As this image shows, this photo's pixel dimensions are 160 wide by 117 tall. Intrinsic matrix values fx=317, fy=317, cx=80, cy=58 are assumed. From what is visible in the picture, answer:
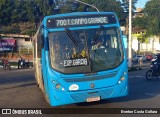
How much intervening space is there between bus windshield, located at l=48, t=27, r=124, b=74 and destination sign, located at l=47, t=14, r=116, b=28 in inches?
10.5

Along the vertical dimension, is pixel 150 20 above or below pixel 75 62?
above

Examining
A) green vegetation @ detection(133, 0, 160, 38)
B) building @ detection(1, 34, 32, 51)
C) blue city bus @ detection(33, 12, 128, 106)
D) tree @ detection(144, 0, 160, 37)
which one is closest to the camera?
blue city bus @ detection(33, 12, 128, 106)

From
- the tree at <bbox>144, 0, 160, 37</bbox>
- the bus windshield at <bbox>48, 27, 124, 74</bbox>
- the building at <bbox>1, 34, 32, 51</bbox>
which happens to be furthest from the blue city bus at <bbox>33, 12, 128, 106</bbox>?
the tree at <bbox>144, 0, 160, 37</bbox>

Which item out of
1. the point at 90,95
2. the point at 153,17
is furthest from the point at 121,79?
the point at 153,17

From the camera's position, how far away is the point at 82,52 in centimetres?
945

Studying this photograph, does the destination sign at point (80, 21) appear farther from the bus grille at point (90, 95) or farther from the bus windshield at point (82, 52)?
the bus grille at point (90, 95)

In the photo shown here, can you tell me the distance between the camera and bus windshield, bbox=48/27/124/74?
9.34 meters

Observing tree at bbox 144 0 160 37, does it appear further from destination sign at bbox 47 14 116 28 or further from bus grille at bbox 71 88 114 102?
bus grille at bbox 71 88 114 102

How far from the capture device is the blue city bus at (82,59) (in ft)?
30.3

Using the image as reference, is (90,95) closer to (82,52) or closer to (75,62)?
(75,62)

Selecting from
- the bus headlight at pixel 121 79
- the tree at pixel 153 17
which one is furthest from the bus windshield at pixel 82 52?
the tree at pixel 153 17

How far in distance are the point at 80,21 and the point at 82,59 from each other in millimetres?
1289

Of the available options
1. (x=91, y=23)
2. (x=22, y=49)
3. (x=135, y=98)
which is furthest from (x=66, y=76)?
(x=22, y=49)

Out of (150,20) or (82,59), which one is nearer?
(82,59)
